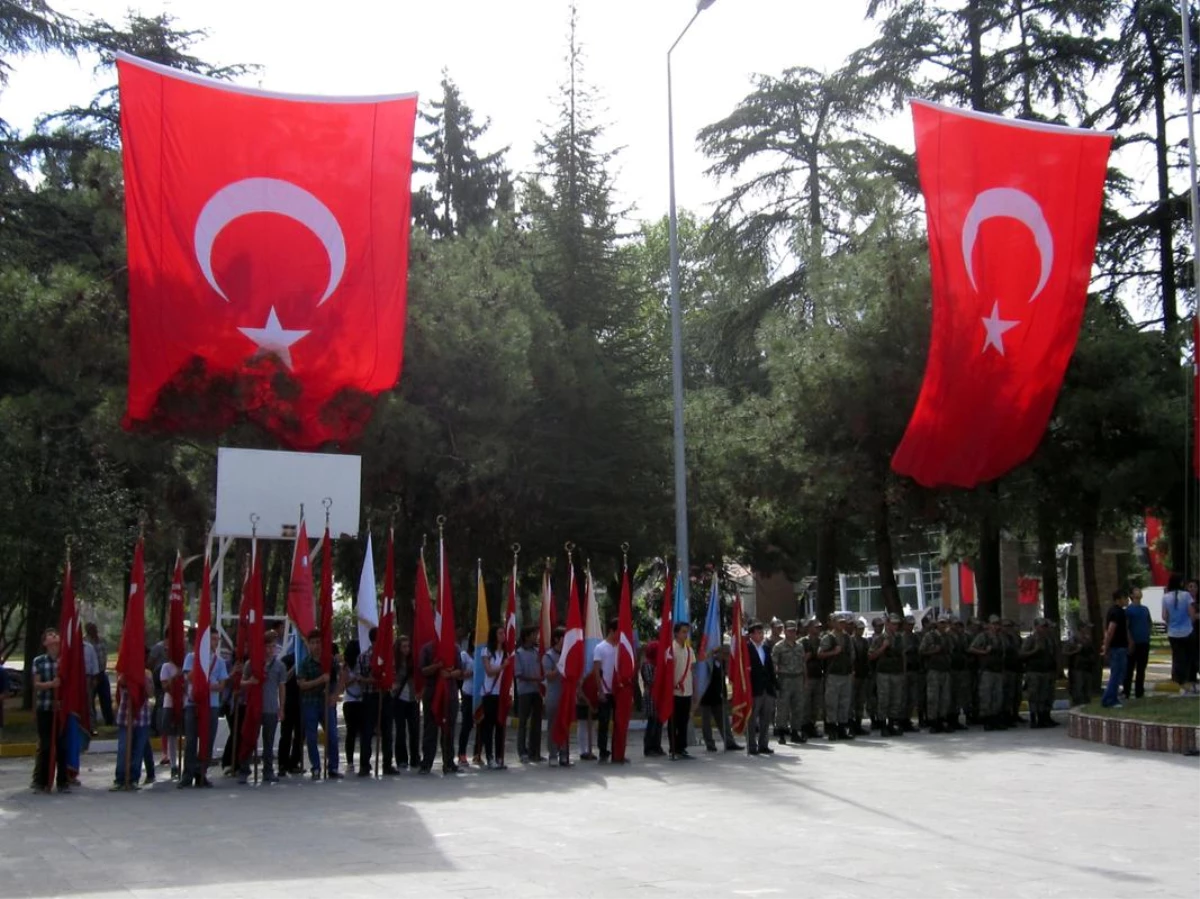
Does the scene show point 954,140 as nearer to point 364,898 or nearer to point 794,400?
point 794,400

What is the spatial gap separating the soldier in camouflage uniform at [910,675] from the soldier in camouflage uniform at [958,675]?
505 mm

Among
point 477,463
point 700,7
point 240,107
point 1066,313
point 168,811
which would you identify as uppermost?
point 700,7

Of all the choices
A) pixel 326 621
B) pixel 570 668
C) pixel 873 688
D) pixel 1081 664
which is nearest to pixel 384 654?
pixel 326 621

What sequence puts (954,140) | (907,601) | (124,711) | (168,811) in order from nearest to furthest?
(168,811) < (124,711) < (954,140) < (907,601)

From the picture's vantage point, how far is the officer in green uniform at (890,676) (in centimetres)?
2122

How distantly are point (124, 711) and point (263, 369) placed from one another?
4.81 meters

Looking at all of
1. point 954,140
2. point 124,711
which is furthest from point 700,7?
point 124,711

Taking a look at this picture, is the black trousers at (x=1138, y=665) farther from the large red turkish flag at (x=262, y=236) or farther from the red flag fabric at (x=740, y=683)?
the large red turkish flag at (x=262, y=236)

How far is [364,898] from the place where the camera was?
8.62 metres

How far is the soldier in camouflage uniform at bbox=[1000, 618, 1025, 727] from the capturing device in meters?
22.0

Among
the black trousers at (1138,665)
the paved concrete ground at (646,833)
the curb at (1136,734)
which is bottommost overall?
the paved concrete ground at (646,833)

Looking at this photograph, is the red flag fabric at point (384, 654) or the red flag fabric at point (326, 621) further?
the red flag fabric at point (384, 654)

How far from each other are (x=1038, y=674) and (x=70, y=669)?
45.8 feet

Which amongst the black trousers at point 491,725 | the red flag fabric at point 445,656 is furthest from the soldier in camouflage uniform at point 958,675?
the red flag fabric at point 445,656
